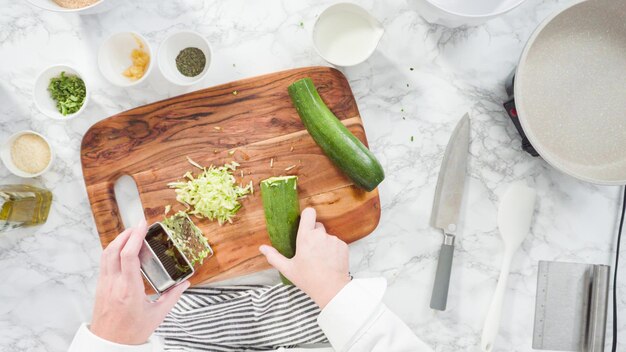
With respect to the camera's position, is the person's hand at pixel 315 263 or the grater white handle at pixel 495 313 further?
the grater white handle at pixel 495 313

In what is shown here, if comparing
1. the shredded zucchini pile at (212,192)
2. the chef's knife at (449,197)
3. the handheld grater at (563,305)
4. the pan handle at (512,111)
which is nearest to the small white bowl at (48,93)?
the shredded zucchini pile at (212,192)

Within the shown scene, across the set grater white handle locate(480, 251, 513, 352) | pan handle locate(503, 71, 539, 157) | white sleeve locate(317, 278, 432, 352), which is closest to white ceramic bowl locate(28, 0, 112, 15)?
white sleeve locate(317, 278, 432, 352)

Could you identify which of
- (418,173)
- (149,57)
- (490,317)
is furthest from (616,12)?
(149,57)

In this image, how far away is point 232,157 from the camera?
1.40 metres

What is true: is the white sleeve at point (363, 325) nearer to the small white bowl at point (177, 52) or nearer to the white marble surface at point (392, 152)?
the white marble surface at point (392, 152)

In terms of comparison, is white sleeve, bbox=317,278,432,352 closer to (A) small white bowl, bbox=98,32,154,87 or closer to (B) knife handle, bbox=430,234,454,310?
(B) knife handle, bbox=430,234,454,310

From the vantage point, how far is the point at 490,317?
56.4 inches

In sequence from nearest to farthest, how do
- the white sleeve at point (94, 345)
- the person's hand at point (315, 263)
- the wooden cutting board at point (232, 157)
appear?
the white sleeve at point (94, 345) → the person's hand at point (315, 263) → the wooden cutting board at point (232, 157)

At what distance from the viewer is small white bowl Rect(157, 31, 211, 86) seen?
1332mm

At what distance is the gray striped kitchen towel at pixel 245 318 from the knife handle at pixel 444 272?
373mm

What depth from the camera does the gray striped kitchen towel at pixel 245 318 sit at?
1407 millimetres

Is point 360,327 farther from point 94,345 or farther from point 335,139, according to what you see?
point 94,345

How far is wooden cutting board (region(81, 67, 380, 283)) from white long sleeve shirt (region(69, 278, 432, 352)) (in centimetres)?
22

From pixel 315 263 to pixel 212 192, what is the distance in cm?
36
